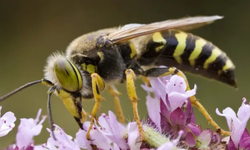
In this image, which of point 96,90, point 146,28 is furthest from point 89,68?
point 146,28

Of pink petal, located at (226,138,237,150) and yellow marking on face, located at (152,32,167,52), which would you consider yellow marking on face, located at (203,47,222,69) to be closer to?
yellow marking on face, located at (152,32,167,52)

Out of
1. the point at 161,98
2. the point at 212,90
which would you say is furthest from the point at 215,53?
the point at 212,90

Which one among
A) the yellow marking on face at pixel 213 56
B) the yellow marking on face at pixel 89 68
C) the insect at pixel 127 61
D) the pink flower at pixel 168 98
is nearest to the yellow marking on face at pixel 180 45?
the insect at pixel 127 61

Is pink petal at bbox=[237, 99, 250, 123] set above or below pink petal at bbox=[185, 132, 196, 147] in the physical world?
above

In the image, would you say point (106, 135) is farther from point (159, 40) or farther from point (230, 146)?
point (159, 40)

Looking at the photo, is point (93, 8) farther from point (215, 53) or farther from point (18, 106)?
point (215, 53)

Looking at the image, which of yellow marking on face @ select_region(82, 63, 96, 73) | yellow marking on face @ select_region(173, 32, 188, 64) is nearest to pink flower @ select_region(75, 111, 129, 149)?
yellow marking on face @ select_region(82, 63, 96, 73)
